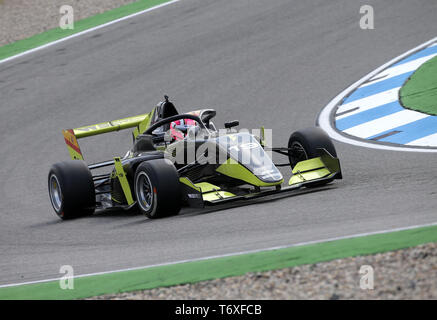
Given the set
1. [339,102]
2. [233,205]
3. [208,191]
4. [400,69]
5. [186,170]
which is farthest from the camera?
[400,69]

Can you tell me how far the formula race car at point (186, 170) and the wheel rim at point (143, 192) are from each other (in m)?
0.01

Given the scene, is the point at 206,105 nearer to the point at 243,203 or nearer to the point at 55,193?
the point at 55,193

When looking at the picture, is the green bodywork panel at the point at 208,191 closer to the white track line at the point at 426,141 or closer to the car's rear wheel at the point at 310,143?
the car's rear wheel at the point at 310,143

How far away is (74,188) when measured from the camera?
974 cm

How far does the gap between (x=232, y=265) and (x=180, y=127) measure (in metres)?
4.36

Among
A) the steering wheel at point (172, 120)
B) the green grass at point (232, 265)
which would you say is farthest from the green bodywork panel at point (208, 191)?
the green grass at point (232, 265)

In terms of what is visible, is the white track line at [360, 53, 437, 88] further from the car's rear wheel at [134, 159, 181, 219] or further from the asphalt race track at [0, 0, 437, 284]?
the car's rear wheel at [134, 159, 181, 219]

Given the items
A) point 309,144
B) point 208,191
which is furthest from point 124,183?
point 309,144

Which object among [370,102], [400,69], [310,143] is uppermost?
[400,69]

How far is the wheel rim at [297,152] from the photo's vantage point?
9.66 metres

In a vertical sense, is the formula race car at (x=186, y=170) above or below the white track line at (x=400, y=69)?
below

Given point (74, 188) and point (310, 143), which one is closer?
point (310, 143)

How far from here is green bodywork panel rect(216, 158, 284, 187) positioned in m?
8.66

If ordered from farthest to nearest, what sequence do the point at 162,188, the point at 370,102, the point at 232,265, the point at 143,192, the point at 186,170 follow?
the point at 370,102
the point at 186,170
the point at 143,192
the point at 162,188
the point at 232,265
